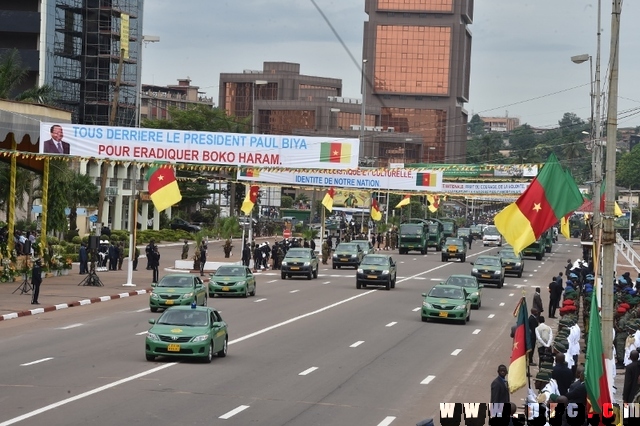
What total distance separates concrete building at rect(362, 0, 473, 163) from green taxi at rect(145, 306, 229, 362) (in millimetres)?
165557

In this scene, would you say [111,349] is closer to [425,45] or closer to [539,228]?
[539,228]

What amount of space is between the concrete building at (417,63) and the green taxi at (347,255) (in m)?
126

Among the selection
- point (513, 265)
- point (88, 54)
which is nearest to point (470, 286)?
point (513, 265)

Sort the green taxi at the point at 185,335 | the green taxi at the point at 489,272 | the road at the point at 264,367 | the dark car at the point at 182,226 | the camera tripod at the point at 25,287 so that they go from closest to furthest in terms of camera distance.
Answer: the road at the point at 264,367
the green taxi at the point at 185,335
the camera tripod at the point at 25,287
the green taxi at the point at 489,272
the dark car at the point at 182,226

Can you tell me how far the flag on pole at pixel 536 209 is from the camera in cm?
1923

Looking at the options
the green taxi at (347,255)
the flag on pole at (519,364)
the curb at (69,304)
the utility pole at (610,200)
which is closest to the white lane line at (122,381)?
the flag on pole at (519,364)

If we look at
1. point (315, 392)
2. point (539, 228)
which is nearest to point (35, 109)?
point (315, 392)

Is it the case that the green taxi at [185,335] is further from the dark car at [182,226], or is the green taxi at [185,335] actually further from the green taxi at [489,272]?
the dark car at [182,226]

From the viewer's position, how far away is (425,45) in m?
195

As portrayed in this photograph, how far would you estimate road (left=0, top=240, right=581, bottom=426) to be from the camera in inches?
781

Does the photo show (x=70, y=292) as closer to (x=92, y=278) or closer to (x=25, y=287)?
(x=25, y=287)

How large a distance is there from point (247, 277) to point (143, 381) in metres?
22.5

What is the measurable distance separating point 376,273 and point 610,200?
34311mm

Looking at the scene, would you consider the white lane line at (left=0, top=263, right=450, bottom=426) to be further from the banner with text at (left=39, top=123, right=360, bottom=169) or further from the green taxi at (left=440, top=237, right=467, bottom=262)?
the green taxi at (left=440, top=237, right=467, bottom=262)
